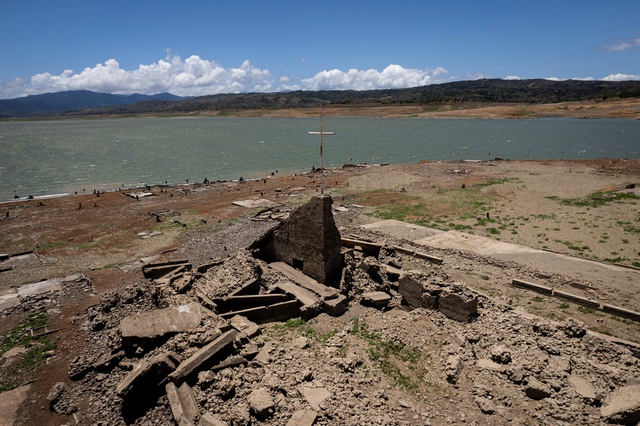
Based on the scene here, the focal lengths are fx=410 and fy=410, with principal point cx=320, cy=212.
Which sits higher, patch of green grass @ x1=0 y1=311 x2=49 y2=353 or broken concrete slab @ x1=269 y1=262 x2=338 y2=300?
broken concrete slab @ x1=269 y1=262 x2=338 y2=300

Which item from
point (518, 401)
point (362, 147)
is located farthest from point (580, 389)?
point (362, 147)

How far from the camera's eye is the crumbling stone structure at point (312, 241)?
41.8 ft

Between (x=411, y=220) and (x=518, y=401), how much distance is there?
15037 mm

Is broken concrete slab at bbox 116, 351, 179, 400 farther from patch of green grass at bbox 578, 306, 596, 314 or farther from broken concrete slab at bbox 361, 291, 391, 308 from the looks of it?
patch of green grass at bbox 578, 306, 596, 314

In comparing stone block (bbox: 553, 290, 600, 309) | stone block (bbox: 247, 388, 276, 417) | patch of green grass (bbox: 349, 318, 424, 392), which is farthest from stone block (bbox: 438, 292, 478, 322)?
stone block (bbox: 247, 388, 276, 417)

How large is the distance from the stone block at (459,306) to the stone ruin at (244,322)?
3 cm

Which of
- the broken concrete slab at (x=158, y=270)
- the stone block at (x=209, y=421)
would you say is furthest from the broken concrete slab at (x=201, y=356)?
the broken concrete slab at (x=158, y=270)

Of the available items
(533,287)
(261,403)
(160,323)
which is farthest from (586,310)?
(160,323)

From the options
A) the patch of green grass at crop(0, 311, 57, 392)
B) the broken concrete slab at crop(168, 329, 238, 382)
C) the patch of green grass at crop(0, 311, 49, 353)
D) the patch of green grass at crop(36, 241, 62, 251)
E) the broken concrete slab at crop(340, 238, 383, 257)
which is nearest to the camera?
the broken concrete slab at crop(168, 329, 238, 382)

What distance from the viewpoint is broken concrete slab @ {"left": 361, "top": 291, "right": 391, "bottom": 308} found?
1200 centimetres

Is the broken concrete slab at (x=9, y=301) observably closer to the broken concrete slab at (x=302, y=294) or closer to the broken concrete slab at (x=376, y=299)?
the broken concrete slab at (x=302, y=294)

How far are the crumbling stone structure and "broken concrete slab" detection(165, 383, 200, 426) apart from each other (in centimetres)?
566

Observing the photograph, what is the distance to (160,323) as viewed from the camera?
1012 centimetres

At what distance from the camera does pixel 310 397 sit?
Answer: 802 cm
